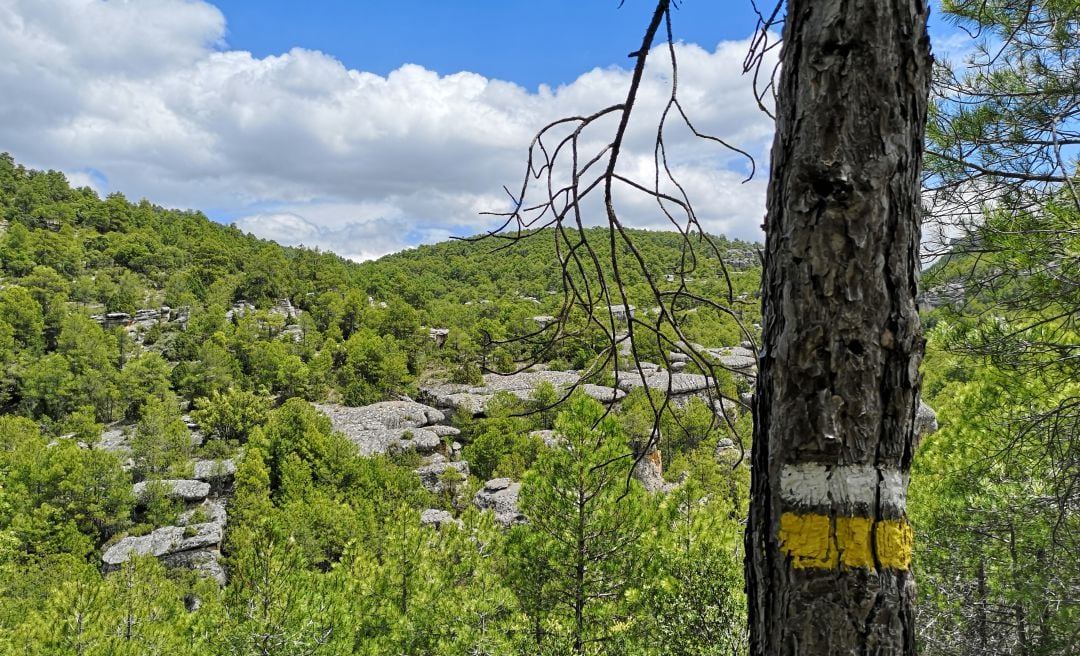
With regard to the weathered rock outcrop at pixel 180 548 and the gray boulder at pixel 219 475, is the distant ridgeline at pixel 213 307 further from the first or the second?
the weathered rock outcrop at pixel 180 548

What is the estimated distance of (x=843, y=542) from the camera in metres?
0.79

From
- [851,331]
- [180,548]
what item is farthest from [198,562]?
[851,331]

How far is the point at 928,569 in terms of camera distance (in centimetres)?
683

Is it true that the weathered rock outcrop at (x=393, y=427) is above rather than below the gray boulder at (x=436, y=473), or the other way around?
above

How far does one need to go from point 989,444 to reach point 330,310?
51.3 metres

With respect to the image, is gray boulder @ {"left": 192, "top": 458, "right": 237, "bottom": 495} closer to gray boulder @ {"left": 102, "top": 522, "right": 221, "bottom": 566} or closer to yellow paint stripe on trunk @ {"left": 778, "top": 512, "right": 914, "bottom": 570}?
gray boulder @ {"left": 102, "top": 522, "right": 221, "bottom": 566}

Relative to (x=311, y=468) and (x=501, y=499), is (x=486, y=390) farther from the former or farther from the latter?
(x=501, y=499)

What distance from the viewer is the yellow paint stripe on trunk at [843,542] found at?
786 mm

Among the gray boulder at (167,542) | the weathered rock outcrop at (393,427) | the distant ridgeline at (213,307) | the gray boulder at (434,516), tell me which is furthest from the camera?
the distant ridgeline at (213,307)

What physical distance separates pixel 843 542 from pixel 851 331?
0.29m

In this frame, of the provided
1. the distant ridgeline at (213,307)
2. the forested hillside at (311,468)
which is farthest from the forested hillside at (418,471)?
the distant ridgeline at (213,307)

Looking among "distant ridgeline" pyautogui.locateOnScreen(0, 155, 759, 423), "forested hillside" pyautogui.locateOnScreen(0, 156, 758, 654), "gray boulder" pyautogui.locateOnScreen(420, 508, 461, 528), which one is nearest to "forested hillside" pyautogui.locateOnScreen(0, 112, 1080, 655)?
"forested hillside" pyautogui.locateOnScreen(0, 156, 758, 654)

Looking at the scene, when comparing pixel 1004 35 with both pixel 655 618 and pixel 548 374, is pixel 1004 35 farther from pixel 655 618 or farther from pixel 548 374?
pixel 548 374

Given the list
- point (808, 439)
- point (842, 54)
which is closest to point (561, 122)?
point (842, 54)
